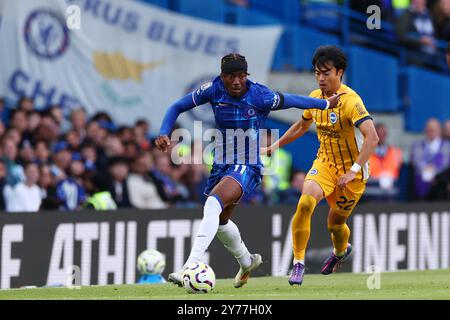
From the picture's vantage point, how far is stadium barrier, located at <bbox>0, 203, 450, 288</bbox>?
15359 millimetres

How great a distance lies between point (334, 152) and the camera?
12.4 m

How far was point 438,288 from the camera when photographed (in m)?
12.3

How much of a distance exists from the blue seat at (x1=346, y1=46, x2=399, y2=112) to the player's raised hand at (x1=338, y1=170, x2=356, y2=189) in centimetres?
1004

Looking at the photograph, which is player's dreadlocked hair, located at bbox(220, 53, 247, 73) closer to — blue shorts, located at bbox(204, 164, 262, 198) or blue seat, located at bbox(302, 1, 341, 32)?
blue shorts, located at bbox(204, 164, 262, 198)

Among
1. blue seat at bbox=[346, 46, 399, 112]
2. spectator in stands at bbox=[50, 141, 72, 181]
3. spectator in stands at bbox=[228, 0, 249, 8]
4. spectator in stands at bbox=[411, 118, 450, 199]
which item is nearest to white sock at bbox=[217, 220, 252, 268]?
spectator in stands at bbox=[50, 141, 72, 181]

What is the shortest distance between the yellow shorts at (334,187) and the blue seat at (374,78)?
9.19 metres

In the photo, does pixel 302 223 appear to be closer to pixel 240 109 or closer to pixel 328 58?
pixel 240 109

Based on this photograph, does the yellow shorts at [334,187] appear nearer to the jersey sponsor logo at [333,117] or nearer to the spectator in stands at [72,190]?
the jersey sponsor logo at [333,117]

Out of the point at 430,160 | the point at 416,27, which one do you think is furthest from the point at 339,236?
the point at 416,27

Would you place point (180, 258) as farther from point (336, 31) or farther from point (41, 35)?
point (336, 31)

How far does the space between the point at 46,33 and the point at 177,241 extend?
407 cm

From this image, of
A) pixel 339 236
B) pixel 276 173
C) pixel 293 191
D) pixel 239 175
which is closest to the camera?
pixel 239 175

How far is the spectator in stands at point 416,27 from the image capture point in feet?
74.0
